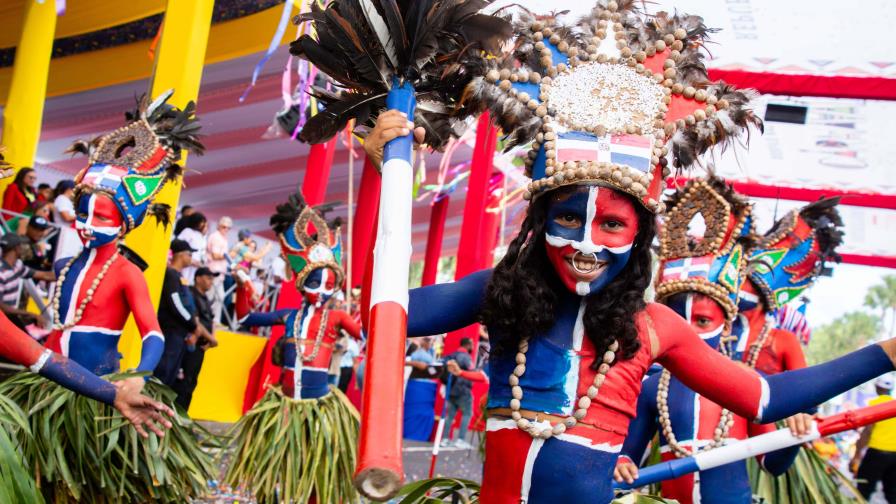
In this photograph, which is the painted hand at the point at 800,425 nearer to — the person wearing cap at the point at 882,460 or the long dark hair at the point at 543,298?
the long dark hair at the point at 543,298

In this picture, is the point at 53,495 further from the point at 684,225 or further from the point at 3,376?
the point at 684,225

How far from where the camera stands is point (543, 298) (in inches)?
108

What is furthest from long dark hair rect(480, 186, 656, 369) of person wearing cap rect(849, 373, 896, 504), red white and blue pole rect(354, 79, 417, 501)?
person wearing cap rect(849, 373, 896, 504)

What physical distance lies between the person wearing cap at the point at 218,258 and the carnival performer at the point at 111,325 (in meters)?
5.44

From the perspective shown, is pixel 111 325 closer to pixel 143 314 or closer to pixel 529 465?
pixel 143 314

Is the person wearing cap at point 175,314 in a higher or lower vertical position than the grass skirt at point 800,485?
higher

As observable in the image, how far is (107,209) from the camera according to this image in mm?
5160

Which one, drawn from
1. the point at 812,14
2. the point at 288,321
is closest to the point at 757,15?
the point at 812,14

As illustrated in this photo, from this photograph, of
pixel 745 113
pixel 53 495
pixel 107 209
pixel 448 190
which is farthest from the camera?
pixel 448 190

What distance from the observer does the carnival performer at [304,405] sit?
6.39 m

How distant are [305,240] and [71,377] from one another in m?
4.56

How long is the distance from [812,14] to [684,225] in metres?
4.89

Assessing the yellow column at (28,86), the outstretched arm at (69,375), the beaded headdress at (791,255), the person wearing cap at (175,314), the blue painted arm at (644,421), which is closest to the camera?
the outstretched arm at (69,375)

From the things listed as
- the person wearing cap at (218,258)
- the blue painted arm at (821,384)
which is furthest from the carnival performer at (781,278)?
the person wearing cap at (218,258)
